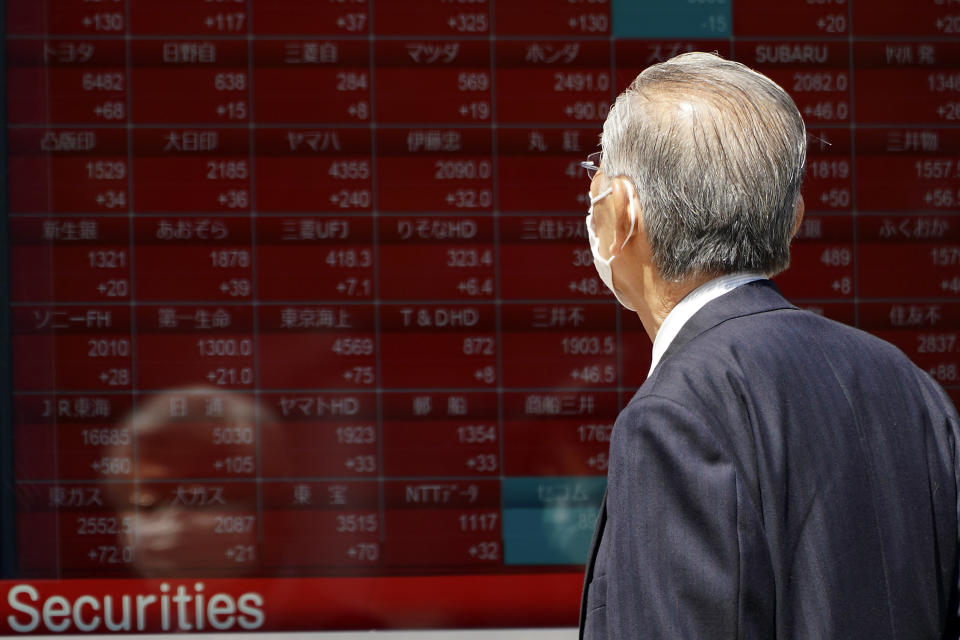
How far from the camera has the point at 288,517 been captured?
2.83 metres

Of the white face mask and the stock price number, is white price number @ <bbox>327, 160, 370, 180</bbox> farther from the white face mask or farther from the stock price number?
the white face mask

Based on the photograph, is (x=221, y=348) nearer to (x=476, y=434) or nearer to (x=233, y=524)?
(x=233, y=524)

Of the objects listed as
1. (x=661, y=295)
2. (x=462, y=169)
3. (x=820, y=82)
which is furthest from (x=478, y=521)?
(x=661, y=295)

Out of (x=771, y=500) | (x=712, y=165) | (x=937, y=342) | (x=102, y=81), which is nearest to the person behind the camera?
(x=771, y=500)

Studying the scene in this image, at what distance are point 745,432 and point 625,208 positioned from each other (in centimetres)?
31

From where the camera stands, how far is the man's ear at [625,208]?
1.22m

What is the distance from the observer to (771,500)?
1.03 meters

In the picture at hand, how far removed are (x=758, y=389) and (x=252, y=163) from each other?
2056 mm

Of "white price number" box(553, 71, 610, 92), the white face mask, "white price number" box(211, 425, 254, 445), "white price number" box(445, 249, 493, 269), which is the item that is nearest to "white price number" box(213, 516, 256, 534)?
"white price number" box(211, 425, 254, 445)

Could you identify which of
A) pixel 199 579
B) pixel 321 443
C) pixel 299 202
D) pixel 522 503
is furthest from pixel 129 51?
pixel 522 503

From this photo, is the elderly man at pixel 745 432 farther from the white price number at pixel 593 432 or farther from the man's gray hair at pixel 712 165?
the white price number at pixel 593 432

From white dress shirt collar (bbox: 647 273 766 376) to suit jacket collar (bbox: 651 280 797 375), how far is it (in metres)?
0.01

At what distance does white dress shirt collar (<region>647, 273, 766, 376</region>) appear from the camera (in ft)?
3.89

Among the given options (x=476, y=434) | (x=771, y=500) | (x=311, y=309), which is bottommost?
(x=476, y=434)
